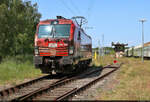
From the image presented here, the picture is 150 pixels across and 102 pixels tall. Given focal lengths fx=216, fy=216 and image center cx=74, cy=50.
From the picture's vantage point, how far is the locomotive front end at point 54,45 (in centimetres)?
1157

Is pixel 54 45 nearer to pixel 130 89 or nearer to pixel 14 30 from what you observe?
pixel 130 89

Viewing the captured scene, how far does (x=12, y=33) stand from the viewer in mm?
25453

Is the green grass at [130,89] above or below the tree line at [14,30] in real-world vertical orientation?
below

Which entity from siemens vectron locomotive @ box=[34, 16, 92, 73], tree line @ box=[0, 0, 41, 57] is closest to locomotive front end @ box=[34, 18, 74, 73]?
siemens vectron locomotive @ box=[34, 16, 92, 73]

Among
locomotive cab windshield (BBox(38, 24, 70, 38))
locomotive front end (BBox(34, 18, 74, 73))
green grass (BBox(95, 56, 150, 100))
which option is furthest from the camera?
locomotive cab windshield (BBox(38, 24, 70, 38))

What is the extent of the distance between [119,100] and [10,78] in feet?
22.3

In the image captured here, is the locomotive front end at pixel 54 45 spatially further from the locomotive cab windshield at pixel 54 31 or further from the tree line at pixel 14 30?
the tree line at pixel 14 30

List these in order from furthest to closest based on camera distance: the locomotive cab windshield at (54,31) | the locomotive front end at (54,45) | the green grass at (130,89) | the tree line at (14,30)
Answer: the tree line at (14,30)
the locomotive cab windshield at (54,31)
the locomotive front end at (54,45)
the green grass at (130,89)

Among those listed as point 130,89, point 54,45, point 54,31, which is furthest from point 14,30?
point 130,89

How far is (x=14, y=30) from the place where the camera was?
25.6 m

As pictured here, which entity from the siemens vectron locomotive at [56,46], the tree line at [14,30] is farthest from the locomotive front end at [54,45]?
the tree line at [14,30]

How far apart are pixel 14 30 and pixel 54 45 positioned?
50.1 ft

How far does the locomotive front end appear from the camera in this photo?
456 inches

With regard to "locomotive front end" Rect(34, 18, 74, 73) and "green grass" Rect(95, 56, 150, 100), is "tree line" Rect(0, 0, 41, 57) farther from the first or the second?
"green grass" Rect(95, 56, 150, 100)
